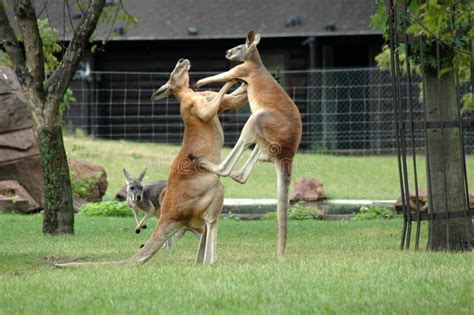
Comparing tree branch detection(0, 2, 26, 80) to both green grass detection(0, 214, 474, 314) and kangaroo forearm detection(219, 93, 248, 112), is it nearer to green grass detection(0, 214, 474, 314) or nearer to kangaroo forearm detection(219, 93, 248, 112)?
green grass detection(0, 214, 474, 314)

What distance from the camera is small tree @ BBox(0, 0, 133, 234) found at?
14211mm

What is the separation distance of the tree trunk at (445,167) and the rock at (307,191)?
33.3 feet

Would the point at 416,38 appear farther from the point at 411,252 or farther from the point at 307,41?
the point at 307,41

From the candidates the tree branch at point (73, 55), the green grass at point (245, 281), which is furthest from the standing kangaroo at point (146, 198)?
the tree branch at point (73, 55)

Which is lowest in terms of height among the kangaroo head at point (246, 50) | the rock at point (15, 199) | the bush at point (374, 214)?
the bush at point (374, 214)

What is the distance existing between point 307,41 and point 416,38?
20913 millimetres

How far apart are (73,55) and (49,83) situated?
51 centimetres

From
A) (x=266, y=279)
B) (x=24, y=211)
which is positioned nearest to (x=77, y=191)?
(x=24, y=211)

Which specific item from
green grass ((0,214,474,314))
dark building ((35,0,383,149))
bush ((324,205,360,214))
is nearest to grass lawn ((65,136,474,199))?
dark building ((35,0,383,149))

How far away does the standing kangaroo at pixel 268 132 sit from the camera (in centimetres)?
1070

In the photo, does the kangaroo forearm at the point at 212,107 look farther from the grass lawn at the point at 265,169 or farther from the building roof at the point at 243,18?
the building roof at the point at 243,18

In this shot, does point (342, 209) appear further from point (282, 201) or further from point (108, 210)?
point (282, 201)

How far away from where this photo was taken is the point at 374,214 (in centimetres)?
1864

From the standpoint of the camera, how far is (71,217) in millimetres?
14641
